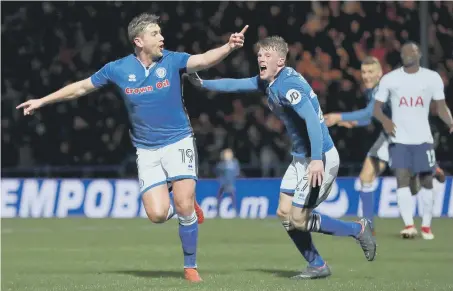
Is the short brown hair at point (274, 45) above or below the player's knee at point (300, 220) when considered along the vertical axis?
above

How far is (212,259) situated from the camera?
11.9 metres

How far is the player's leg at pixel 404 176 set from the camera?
46.0 ft

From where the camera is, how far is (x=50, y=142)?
2628cm

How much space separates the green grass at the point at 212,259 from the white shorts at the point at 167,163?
85 centimetres

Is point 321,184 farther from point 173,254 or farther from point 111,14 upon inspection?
point 111,14

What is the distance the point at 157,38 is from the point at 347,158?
1569 cm

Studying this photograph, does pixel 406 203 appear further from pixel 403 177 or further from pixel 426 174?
pixel 426 174

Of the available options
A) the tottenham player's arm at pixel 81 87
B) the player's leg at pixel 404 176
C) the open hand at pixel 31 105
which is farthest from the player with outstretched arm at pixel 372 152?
the open hand at pixel 31 105

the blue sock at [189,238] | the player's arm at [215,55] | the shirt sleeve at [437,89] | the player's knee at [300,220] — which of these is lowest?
the blue sock at [189,238]

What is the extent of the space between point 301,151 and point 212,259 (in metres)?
2.68

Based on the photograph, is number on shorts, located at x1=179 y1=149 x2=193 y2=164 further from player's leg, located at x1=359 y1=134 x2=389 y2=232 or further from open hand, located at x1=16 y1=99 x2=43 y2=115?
player's leg, located at x1=359 y1=134 x2=389 y2=232

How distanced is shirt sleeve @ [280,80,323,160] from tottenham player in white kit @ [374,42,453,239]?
4662mm

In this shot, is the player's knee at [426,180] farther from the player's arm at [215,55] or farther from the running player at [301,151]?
the player's arm at [215,55]

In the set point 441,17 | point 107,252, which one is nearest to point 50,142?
point 441,17
